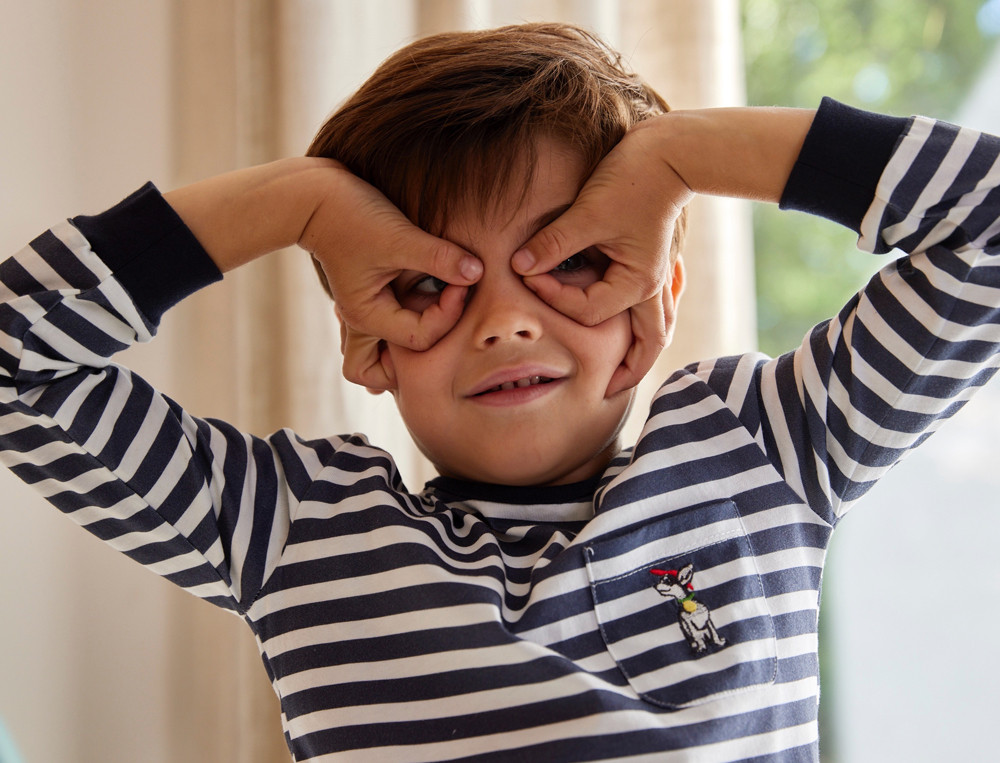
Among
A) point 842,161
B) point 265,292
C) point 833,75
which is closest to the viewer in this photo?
point 842,161

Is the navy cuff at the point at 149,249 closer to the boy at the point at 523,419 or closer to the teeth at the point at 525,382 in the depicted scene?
the boy at the point at 523,419

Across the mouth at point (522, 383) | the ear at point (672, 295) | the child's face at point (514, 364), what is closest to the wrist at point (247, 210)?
the child's face at point (514, 364)

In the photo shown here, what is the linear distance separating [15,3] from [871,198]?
0.89 metres

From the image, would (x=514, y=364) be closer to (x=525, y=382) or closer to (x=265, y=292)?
(x=525, y=382)

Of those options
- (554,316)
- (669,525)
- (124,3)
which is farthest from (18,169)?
(669,525)

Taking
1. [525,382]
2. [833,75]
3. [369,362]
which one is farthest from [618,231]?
[833,75]

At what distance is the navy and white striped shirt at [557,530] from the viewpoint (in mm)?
693

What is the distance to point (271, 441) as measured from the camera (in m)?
0.86

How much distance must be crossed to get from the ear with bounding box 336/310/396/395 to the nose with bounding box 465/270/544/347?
0.40ft

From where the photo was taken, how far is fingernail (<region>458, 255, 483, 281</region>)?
0.76 m

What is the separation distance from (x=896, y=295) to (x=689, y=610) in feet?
0.99

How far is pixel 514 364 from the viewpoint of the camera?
2.51ft

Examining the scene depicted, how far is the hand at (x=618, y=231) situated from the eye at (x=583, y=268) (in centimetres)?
2

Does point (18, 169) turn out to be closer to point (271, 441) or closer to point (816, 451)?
point (271, 441)
